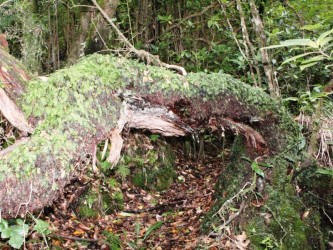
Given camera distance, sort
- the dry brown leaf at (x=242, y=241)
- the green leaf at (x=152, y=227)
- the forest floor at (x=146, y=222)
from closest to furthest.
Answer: the dry brown leaf at (x=242, y=241) → the forest floor at (x=146, y=222) → the green leaf at (x=152, y=227)

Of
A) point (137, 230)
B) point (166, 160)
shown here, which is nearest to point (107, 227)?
point (137, 230)

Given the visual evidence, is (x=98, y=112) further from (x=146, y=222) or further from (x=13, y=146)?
(x=146, y=222)

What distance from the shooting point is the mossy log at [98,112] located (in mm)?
2043

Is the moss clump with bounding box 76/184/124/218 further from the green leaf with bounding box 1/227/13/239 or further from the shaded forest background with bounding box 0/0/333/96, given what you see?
the green leaf with bounding box 1/227/13/239

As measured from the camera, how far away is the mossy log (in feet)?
6.70

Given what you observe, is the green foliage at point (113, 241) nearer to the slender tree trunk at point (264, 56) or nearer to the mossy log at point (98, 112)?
the mossy log at point (98, 112)

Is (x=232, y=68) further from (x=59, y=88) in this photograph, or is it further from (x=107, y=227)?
(x=59, y=88)

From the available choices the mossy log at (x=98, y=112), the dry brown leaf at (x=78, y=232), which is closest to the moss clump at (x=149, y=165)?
the dry brown leaf at (x=78, y=232)

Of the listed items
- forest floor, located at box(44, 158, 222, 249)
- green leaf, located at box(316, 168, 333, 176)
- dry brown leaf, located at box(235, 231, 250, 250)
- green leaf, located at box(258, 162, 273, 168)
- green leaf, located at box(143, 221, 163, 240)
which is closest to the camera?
green leaf, located at box(316, 168, 333, 176)

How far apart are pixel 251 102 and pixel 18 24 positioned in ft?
13.7

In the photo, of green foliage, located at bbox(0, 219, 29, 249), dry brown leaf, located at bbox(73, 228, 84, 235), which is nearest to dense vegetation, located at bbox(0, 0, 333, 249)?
green foliage, located at bbox(0, 219, 29, 249)

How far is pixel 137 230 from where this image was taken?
4.50 meters

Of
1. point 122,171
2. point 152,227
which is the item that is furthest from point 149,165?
point 152,227

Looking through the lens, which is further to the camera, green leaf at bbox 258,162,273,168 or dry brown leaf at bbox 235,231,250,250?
green leaf at bbox 258,162,273,168
